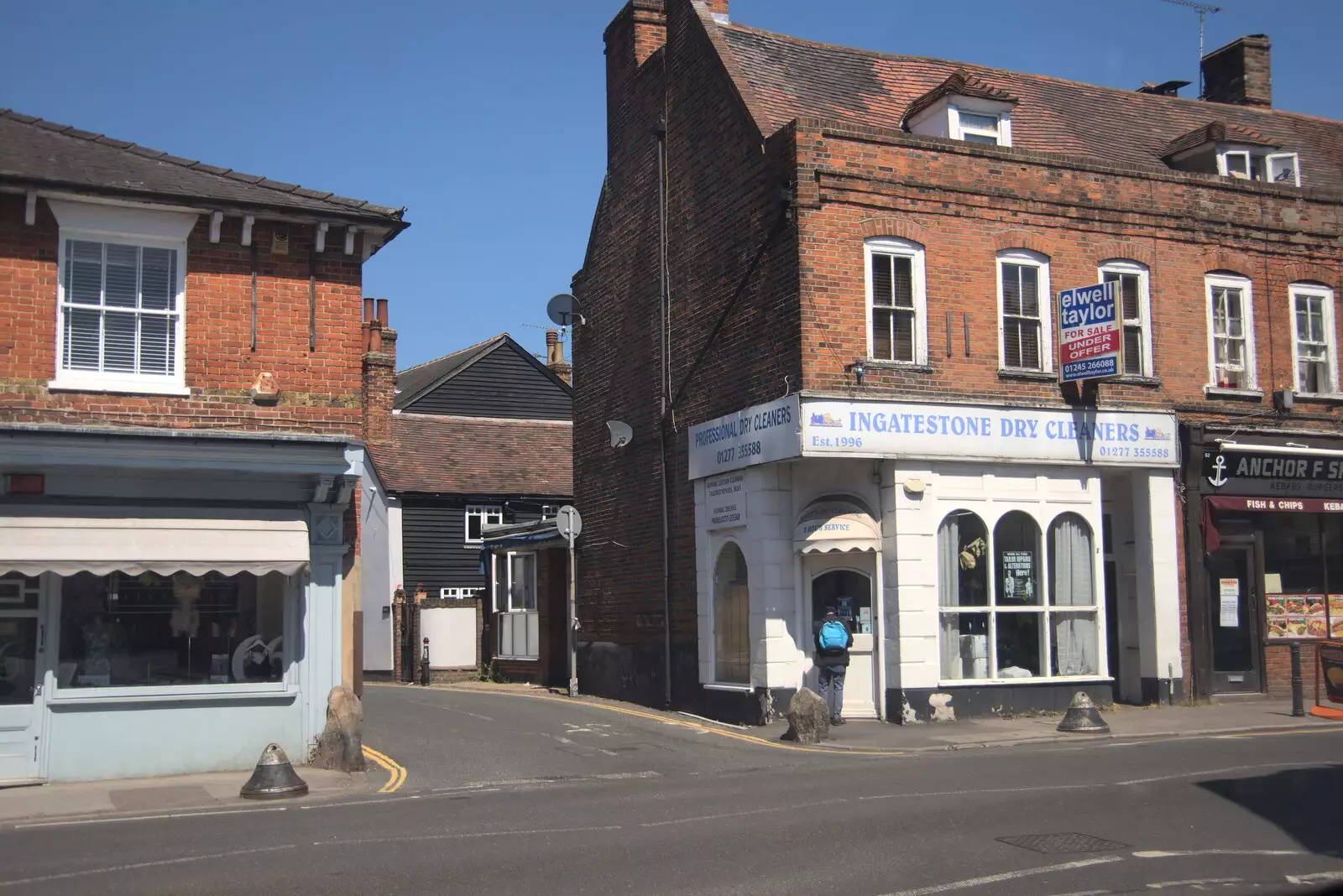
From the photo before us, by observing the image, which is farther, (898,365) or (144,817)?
(898,365)

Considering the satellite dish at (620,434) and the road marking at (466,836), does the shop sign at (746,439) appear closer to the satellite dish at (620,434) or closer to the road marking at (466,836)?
the satellite dish at (620,434)

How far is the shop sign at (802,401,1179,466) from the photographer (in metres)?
17.8

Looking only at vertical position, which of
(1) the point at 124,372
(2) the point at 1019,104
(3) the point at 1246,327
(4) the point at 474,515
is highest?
(2) the point at 1019,104

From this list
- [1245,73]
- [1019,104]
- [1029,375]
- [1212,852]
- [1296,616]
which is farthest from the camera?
[1245,73]

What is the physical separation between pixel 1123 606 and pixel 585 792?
38.4 ft

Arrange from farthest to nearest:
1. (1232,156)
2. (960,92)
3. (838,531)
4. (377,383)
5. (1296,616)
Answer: (377,383), (1232,156), (1296,616), (960,92), (838,531)

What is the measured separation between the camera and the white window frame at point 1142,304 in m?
20.5

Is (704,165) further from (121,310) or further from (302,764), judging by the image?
(302,764)

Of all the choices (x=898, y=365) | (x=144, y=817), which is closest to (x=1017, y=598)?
(x=898, y=365)

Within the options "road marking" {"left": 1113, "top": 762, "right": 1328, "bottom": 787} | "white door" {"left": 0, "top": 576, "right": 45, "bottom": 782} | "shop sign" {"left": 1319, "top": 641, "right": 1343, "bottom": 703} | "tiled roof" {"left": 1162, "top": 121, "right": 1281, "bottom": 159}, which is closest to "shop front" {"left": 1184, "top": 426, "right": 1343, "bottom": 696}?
"shop sign" {"left": 1319, "top": 641, "right": 1343, "bottom": 703}

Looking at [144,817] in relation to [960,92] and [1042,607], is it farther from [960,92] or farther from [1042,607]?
[960,92]

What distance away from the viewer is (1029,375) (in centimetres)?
1950

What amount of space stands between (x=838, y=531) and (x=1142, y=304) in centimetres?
675

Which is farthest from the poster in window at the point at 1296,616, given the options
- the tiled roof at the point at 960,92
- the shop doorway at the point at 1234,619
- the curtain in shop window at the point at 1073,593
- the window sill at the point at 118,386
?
the window sill at the point at 118,386
